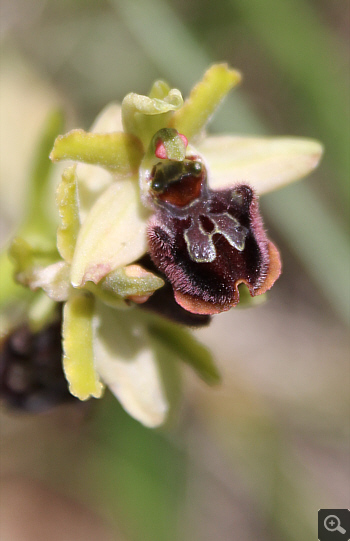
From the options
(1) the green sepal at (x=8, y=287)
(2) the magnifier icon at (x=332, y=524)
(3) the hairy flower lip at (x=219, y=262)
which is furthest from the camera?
(2) the magnifier icon at (x=332, y=524)

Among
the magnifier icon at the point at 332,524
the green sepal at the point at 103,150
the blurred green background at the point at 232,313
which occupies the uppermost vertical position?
the green sepal at the point at 103,150

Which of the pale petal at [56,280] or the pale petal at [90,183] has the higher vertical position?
the pale petal at [90,183]

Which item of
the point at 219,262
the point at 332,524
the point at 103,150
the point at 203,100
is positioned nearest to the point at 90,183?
the point at 103,150

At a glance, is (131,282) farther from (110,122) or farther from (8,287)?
(8,287)

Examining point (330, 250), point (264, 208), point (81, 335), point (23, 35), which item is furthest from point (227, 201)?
point (23, 35)

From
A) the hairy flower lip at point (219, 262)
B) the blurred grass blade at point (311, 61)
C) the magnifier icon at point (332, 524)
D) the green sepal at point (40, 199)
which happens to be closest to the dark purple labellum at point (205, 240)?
the hairy flower lip at point (219, 262)

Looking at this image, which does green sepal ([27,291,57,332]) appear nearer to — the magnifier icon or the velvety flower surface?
the velvety flower surface

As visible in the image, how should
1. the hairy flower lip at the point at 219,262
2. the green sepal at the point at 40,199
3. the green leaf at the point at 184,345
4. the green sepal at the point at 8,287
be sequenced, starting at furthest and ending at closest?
the green sepal at the point at 40,199, the green sepal at the point at 8,287, the green leaf at the point at 184,345, the hairy flower lip at the point at 219,262

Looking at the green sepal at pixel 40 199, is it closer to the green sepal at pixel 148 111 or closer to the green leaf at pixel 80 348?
the green sepal at pixel 148 111

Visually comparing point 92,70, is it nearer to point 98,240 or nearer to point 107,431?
point 107,431
